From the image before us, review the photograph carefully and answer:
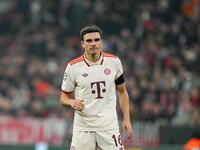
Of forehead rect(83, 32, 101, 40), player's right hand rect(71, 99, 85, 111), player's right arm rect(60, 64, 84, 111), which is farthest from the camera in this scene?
player's right arm rect(60, 64, 84, 111)

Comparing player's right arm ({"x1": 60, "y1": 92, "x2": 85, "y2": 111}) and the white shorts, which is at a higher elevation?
player's right arm ({"x1": 60, "y1": 92, "x2": 85, "y2": 111})

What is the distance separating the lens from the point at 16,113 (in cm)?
1558

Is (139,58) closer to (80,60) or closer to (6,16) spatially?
(6,16)

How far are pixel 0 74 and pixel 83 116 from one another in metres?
10.2

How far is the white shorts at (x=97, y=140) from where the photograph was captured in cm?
691

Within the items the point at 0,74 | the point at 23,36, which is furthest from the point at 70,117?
the point at 23,36

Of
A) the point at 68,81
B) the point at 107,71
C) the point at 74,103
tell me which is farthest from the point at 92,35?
the point at 74,103

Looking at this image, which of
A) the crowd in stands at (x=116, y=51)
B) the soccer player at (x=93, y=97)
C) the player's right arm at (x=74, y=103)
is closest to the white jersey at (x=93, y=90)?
the soccer player at (x=93, y=97)

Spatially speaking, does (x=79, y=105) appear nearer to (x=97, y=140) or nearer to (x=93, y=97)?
(x=93, y=97)

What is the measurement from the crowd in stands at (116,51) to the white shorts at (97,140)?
8.15 m

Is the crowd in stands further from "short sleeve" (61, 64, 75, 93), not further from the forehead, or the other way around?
the forehead

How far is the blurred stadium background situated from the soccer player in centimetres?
626

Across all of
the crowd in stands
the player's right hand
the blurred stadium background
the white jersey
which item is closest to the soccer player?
the white jersey

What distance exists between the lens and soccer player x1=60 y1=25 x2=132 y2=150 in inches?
272
